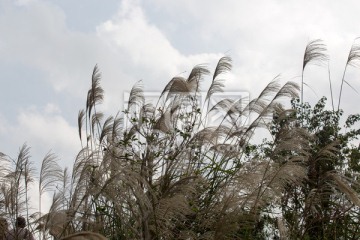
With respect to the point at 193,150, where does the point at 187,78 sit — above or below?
above

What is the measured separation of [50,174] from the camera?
5.93m

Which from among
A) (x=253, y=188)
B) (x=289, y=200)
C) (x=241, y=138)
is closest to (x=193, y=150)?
(x=241, y=138)

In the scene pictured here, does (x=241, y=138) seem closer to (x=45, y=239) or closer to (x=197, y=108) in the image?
(x=197, y=108)

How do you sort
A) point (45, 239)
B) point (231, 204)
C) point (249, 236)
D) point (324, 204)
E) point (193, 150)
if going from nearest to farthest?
1. point (231, 204)
2. point (45, 239)
3. point (249, 236)
4. point (324, 204)
5. point (193, 150)

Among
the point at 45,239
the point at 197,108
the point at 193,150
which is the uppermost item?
the point at 197,108

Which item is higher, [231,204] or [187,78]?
[187,78]

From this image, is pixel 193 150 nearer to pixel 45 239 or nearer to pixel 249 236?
pixel 249 236

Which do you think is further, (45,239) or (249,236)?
(249,236)

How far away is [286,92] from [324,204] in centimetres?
98

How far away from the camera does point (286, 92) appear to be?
6430 millimetres

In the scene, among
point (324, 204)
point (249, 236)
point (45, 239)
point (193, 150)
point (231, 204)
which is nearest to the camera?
point (231, 204)

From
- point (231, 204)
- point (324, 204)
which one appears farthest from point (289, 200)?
point (231, 204)

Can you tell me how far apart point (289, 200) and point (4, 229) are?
243cm

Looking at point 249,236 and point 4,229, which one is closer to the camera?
point 4,229
